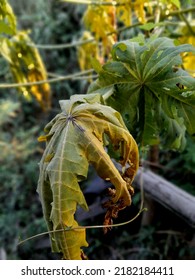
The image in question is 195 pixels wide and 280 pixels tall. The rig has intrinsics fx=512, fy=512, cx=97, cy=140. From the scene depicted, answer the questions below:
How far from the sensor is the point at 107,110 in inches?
29.3

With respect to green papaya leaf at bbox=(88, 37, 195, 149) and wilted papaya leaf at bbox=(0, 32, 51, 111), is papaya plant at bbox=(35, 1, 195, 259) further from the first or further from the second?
wilted papaya leaf at bbox=(0, 32, 51, 111)

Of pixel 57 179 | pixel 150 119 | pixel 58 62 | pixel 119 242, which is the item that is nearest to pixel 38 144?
pixel 58 62

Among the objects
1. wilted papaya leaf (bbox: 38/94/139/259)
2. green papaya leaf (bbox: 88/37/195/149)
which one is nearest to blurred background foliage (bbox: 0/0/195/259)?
green papaya leaf (bbox: 88/37/195/149)

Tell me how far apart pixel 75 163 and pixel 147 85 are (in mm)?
290

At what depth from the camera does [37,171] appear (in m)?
3.80

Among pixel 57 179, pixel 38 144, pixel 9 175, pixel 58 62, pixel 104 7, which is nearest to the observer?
pixel 57 179

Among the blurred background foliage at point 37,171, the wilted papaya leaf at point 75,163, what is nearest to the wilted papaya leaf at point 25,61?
the blurred background foliage at point 37,171

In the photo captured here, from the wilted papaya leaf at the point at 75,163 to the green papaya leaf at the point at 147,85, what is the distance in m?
0.16

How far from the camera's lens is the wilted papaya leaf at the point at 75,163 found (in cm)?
68

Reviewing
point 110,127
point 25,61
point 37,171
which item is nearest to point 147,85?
point 110,127

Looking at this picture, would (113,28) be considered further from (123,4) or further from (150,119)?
(150,119)

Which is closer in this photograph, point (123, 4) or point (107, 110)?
point (107, 110)

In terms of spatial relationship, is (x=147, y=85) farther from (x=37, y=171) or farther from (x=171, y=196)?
(x=37, y=171)

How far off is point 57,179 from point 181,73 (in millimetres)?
316
